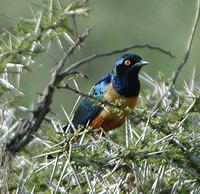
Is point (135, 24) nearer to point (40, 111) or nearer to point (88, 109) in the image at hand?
point (88, 109)

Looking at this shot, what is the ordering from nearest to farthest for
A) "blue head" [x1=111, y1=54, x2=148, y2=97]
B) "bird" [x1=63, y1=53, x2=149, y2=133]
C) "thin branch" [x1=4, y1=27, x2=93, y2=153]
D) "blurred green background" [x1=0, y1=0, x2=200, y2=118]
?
"thin branch" [x1=4, y1=27, x2=93, y2=153], "bird" [x1=63, y1=53, x2=149, y2=133], "blue head" [x1=111, y1=54, x2=148, y2=97], "blurred green background" [x1=0, y1=0, x2=200, y2=118]

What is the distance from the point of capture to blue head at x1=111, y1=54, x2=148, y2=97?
6.89 metres

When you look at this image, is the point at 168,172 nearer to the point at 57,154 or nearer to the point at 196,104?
the point at 196,104

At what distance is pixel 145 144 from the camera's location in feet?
14.1

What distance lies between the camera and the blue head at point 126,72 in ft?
22.6

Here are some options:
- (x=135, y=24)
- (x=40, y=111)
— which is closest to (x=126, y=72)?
(x=40, y=111)

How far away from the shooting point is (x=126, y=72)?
23.1 ft

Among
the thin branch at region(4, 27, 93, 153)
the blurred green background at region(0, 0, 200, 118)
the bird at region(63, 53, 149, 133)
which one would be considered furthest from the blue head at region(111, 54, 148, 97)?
the blurred green background at region(0, 0, 200, 118)

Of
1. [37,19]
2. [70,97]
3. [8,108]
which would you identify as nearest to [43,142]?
[8,108]

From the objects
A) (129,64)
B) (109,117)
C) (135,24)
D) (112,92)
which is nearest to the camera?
(109,117)

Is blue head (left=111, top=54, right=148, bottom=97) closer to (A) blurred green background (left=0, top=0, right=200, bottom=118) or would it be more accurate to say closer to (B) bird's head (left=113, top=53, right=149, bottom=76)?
(B) bird's head (left=113, top=53, right=149, bottom=76)

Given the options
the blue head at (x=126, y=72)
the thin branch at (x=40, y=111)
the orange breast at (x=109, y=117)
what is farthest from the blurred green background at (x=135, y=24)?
the thin branch at (x=40, y=111)

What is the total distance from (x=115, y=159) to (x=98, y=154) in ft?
0.25

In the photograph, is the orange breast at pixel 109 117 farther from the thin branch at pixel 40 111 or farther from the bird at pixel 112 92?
the thin branch at pixel 40 111
